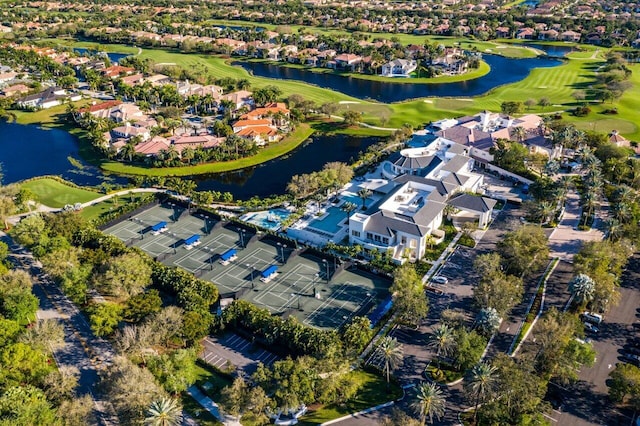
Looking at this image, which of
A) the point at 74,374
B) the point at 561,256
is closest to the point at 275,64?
the point at 561,256

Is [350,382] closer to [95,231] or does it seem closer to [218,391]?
[218,391]

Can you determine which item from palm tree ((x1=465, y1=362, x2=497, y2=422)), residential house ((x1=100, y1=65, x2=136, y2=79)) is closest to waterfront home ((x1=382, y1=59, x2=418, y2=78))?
residential house ((x1=100, y1=65, x2=136, y2=79))

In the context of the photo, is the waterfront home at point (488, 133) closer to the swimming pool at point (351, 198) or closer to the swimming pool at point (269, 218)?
the swimming pool at point (351, 198)

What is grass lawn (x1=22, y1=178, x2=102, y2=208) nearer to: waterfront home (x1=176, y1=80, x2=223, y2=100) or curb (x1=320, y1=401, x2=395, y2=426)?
waterfront home (x1=176, y1=80, x2=223, y2=100)

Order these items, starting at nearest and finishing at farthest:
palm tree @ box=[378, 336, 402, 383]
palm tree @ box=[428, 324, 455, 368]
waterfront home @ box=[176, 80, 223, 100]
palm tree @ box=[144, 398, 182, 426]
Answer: palm tree @ box=[144, 398, 182, 426], palm tree @ box=[378, 336, 402, 383], palm tree @ box=[428, 324, 455, 368], waterfront home @ box=[176, 80, 223, 100]

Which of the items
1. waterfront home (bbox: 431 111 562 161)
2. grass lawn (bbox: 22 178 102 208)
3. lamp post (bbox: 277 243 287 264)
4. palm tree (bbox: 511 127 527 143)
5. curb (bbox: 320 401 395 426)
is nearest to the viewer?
curb (bbox: 320 401 395 426)

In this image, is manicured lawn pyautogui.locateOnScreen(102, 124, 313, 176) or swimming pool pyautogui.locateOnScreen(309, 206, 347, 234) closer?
swimming pool pyautogui.locateOnScreen(309, 206, 347, 234)
